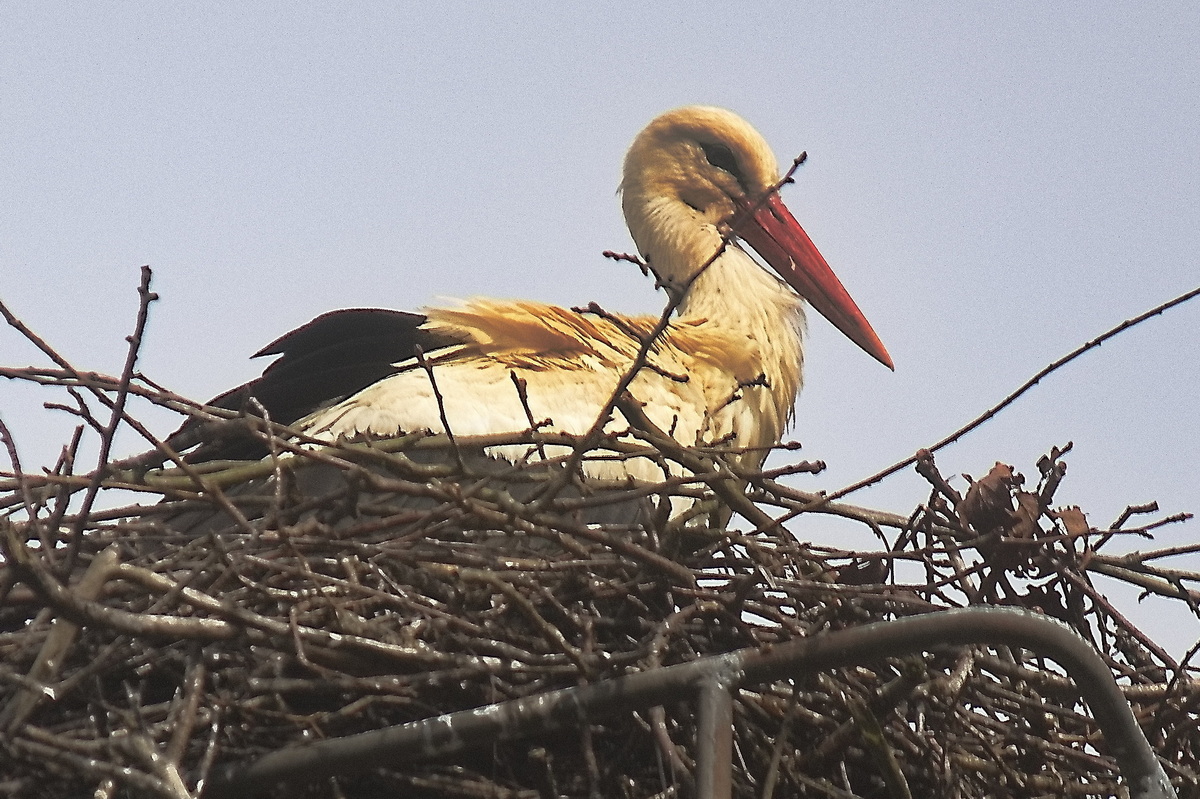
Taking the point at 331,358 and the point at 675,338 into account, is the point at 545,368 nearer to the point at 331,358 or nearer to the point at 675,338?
the point at 675,338

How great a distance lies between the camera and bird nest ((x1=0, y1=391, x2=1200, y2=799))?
5.55ft

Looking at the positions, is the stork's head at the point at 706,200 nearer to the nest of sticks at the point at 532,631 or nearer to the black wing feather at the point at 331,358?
the black wing feather at the point at 331,358

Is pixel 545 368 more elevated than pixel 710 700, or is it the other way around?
pixel 545 368

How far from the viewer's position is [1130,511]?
7.52ft

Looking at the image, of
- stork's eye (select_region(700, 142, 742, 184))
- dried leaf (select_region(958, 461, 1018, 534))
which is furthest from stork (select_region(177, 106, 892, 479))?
stork's eye (select_region(700, 142, 742, 184))

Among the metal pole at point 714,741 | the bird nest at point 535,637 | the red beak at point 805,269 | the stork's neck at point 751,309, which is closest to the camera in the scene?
the metal pole at point 714,741

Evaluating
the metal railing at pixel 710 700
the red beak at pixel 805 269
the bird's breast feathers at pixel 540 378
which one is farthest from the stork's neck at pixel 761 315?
the metal railing at pixel 710 700

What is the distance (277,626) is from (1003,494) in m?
1.23

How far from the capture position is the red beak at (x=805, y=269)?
373cm

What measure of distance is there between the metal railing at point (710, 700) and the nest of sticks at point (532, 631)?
1.3 inches

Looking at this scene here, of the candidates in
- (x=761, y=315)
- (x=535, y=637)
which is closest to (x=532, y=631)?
(x=535, y=637)

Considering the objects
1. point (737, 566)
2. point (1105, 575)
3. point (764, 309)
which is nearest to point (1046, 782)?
point (1105, 575)

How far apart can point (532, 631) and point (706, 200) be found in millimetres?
2354

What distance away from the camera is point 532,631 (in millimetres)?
1942
